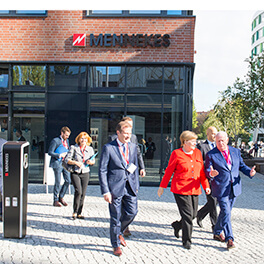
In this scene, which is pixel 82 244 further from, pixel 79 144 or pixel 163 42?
pixel 163 42

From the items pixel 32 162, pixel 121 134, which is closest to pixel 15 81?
pixel 32 162

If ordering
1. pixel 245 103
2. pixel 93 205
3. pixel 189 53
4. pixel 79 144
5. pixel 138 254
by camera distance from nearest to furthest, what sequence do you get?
pixel 138 254, pixel 79 144, pixel 93 205, pixel 189 53, pixel 245 103

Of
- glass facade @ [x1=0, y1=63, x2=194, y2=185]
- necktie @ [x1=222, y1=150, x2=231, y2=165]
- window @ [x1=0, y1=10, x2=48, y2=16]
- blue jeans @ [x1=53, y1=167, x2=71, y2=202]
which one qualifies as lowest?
blue jeans @ [x1=53, y1=167, x2=71, y2=202]

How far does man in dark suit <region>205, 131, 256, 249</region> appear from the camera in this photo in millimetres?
5684

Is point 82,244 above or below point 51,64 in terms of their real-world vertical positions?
below

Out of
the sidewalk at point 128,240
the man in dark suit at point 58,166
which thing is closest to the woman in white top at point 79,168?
the sidewalk at point 128,240

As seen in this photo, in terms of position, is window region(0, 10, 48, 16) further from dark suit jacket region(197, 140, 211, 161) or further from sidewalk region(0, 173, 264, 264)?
dark suit jacket region(197, 140, 211, 161)

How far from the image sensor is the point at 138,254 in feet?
17.3

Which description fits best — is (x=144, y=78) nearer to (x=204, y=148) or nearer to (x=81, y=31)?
(x=81, y=31)

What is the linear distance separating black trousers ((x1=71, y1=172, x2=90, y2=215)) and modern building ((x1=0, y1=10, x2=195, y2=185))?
5.01 meters

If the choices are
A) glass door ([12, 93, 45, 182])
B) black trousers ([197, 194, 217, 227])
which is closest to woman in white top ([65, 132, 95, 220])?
black trousers ([197, 194, 217, 227])

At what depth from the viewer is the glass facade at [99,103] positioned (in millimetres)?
12328

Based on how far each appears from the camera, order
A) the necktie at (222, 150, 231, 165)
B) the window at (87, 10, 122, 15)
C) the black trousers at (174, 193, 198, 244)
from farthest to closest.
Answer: the window at (87, 10, 122, 15) → the necktie at (222, 150, 231, 165) → the black trousers at (174, 193, 198, 244)

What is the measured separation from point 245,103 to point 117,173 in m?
16.9
